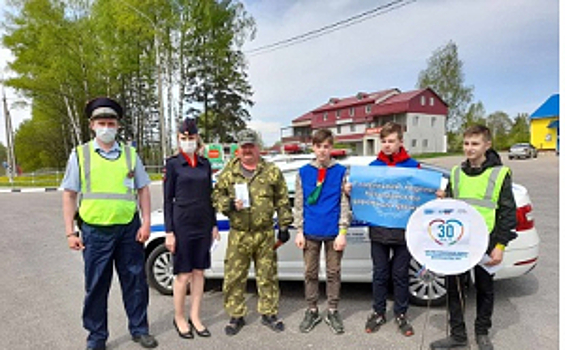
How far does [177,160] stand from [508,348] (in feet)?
10.2

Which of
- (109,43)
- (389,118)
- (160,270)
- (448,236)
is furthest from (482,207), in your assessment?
(389,118)

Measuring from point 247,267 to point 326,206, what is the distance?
926mm

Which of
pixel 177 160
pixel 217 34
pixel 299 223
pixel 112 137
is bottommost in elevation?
pixel 299 223

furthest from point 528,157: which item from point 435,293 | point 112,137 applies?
point 112,137

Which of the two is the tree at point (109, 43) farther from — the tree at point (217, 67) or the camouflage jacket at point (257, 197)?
the camouflage jacket at point (257, 197)

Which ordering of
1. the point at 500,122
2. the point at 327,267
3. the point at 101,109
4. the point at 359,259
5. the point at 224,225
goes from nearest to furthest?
the point at 101,109, the point at 327,267, the point at 359,259, the point at 224,225, the point at 500,122

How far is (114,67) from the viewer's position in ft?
77.6

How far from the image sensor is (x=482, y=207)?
103 inches

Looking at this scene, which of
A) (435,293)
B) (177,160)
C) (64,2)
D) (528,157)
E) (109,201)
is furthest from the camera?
(528,157)

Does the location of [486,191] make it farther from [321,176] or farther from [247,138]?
[247,138]

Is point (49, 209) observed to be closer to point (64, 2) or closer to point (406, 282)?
point (406, 282)

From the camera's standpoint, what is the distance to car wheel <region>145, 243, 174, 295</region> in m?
3.99

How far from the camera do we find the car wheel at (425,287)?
3.56 meters

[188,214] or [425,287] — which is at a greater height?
[188,214]
